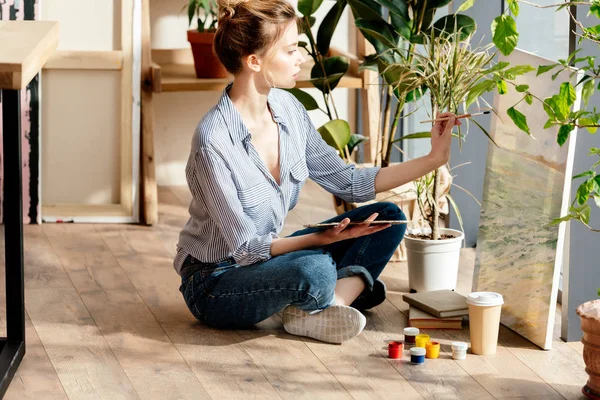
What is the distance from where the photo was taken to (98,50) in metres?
3.96

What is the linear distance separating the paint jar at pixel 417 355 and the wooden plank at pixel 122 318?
21.8 inches

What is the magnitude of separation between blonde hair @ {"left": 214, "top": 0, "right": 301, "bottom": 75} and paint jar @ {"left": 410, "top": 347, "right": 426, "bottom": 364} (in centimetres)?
89

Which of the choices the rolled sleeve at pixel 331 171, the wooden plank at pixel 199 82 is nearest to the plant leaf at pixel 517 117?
the rolled sleeve at pixel 331 171

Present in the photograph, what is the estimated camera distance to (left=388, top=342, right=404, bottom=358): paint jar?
2615mm

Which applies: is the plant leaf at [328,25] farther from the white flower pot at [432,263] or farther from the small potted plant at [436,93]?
the white flower pot at [432,263]

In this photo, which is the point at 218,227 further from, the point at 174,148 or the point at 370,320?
the point at 174,148

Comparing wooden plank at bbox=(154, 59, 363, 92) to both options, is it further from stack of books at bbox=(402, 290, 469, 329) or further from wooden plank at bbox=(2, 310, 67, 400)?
wooden plank at bbox=(2, 310, 67, 400)

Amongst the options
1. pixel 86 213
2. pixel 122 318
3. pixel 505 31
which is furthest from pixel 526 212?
pixel 86 213

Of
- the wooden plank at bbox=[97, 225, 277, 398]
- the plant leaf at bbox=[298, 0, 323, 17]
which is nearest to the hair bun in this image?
the plant leaf at bbox=[298, 0, 323, 17]

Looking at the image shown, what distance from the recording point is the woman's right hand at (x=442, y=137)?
105 inches

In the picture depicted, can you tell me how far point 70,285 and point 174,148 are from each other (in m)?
1.47

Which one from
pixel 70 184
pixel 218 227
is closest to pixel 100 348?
pixel 218 227

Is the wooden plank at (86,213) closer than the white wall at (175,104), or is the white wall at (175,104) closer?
the wooden plank at (86,213)

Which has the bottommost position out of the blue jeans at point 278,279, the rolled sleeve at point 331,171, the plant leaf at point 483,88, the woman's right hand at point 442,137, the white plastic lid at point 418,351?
the white plastic lid at point 418,351
